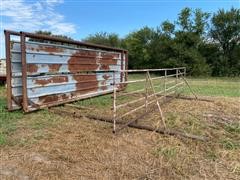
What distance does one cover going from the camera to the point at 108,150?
288 cm

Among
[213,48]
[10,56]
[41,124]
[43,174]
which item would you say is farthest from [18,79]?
[213,48]

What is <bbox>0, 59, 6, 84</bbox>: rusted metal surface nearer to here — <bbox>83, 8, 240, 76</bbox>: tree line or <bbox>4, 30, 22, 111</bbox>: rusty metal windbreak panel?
<bbox>4, 30, 22, 111</bbox>: rusty metal windbreak panel

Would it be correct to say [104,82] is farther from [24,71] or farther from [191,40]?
[191,40]

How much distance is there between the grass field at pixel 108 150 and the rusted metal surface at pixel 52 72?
538 millimetres

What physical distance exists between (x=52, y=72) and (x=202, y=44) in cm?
1573

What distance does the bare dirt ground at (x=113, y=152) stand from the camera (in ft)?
7.81

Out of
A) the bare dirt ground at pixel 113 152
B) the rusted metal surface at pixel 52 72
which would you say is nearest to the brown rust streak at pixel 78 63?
the rusted metal surface at pixel 52 72

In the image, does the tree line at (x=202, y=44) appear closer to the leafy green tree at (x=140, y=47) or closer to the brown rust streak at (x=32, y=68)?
the leafy green tree at (x=140, y=47)

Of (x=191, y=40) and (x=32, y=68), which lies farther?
(x=191, y=40)

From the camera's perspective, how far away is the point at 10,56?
430 centimetres

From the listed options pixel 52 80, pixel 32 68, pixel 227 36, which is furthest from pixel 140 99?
pixel 227 36

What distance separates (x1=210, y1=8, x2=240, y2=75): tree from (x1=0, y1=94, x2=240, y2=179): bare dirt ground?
15914 mm

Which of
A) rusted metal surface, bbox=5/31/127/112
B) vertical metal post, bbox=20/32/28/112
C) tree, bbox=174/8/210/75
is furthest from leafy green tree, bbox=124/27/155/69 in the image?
vertical metal post, bbox=20/32/28/112

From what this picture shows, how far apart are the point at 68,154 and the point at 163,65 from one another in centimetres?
1696
